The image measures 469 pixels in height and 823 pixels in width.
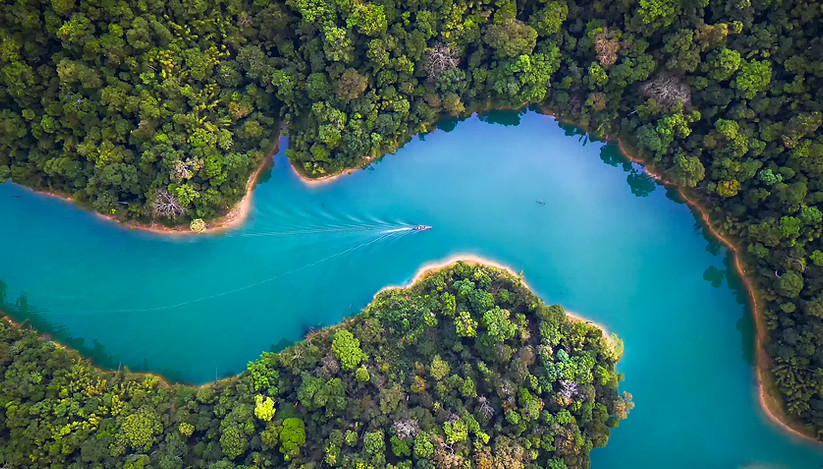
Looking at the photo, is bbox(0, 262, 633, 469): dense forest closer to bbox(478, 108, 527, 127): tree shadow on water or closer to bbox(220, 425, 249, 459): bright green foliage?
bbox(220, 425, 249, 459): bright green foliage

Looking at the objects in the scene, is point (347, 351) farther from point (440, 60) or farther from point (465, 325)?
point (440, 60)

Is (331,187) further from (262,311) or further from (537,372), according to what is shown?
(537,372)

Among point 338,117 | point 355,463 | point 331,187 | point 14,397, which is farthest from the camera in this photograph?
point 331,187

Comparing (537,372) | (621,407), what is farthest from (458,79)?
(621,407)

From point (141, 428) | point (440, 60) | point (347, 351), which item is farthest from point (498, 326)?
point (141, 428)

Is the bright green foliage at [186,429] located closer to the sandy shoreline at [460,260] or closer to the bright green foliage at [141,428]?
the bright green foliage at [141,428]

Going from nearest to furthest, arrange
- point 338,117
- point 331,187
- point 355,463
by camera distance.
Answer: point 355,463
point 338,117
point 331,187
